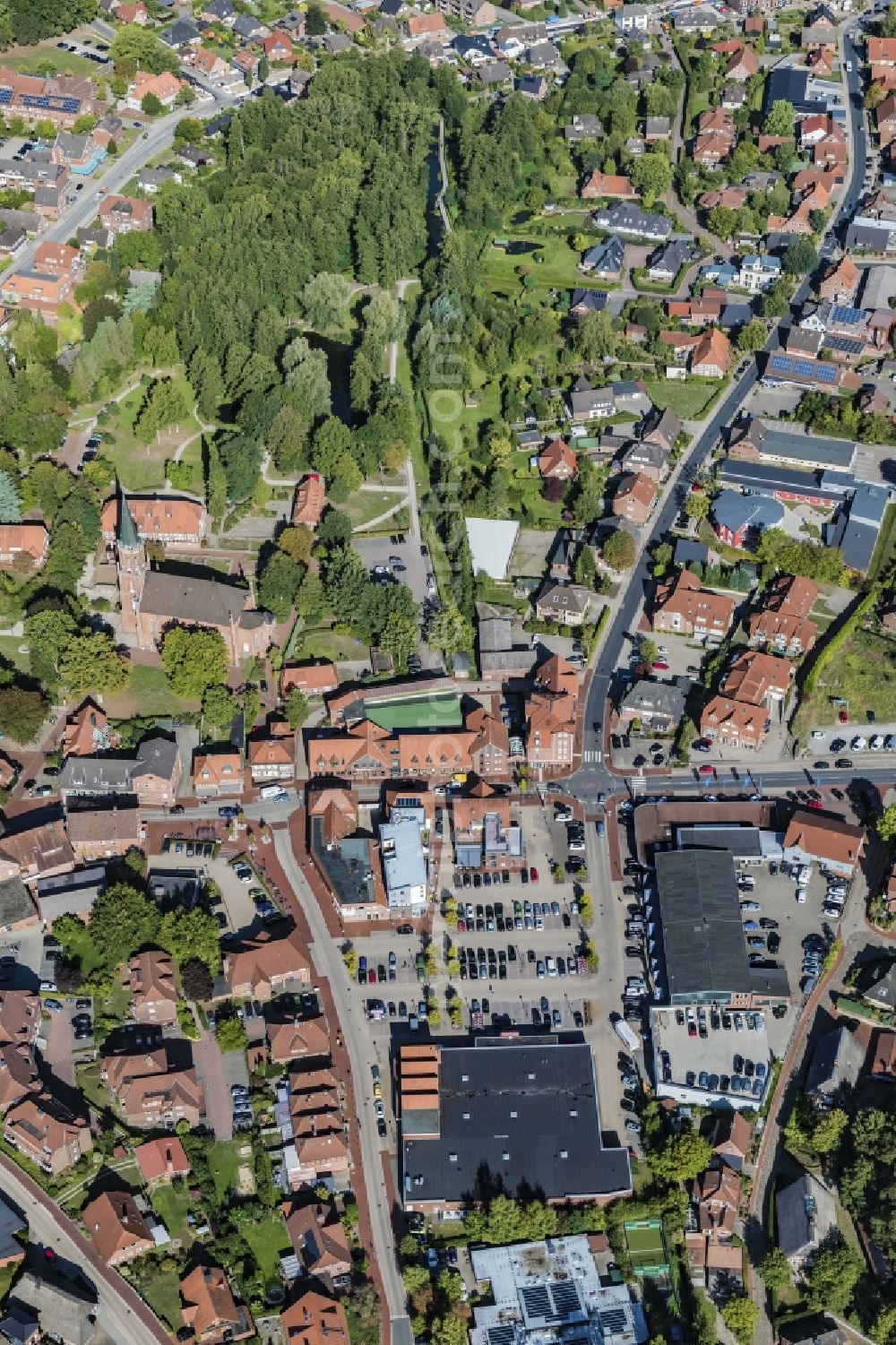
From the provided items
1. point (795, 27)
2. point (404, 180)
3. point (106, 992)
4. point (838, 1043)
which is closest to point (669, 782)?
point (838, 1043)

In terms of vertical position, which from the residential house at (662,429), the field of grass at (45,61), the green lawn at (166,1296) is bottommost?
the green lawn at (166,1296)

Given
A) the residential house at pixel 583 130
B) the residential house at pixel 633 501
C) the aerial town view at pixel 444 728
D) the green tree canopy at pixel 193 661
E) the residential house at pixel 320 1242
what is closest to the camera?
the residential house at pixel 320 1242

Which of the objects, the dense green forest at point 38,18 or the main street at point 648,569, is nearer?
the main street at point 648,569

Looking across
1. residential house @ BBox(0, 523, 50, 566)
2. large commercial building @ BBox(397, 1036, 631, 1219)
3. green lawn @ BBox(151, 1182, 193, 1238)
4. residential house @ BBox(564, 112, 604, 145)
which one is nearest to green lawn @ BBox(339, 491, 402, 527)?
residential house @ BBox(0, 523, 50, 566)

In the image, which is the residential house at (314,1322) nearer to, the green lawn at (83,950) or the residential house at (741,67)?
the green lawn at (83,950)

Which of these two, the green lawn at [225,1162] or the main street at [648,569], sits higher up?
the main street at [648,569]

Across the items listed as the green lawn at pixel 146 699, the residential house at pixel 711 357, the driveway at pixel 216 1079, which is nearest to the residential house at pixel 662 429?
the residential house at pixel 711 357

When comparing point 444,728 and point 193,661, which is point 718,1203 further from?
point 193,661

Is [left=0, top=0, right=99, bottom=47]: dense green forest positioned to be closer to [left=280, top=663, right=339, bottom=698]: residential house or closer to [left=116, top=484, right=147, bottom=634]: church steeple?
[left=116, top=484, right=147, bottom=634]: church steeple
